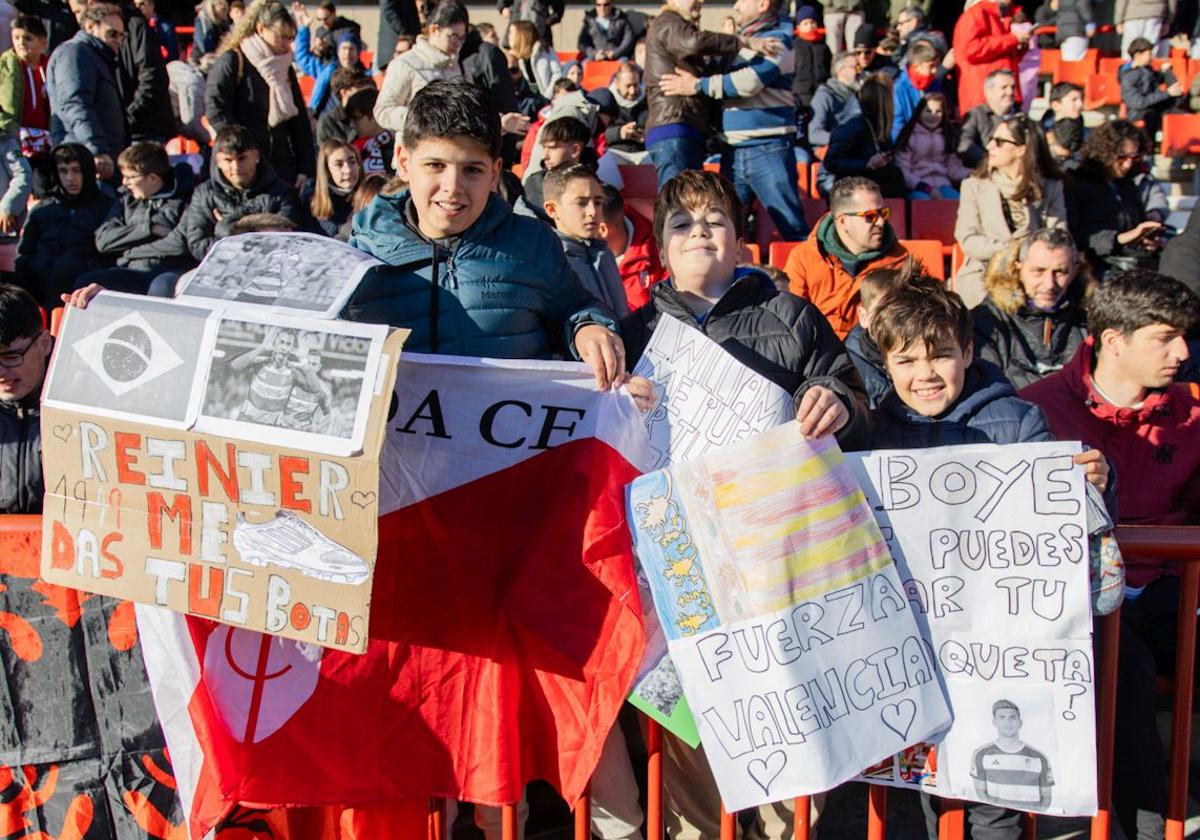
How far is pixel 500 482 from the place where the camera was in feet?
9.68

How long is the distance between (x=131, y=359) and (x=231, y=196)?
445 centimetres

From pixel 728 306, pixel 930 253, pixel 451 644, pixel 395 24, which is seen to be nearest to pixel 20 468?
pixel 451 644

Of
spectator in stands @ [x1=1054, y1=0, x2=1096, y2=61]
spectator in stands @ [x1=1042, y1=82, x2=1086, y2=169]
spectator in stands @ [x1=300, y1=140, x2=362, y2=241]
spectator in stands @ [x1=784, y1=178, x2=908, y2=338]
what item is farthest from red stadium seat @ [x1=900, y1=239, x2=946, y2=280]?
spectator in stands @ [x1=1054, y1=0, x2=1096, y2=61]

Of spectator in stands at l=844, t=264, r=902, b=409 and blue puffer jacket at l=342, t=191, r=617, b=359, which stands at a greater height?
blue puffer jacket at l=342, t=191, r=617, b=359

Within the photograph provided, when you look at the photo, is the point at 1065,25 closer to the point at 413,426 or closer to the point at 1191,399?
the point at 1191,399

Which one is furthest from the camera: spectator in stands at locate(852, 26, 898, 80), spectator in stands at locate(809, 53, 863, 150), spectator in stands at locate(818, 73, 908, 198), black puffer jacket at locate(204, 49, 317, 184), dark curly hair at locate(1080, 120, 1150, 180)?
spectator in stands at locate(852, 26, 898, 80)

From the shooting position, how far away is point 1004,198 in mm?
7281

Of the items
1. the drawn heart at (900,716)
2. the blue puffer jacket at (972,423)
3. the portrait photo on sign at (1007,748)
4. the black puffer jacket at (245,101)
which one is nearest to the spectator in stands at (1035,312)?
the blue puffer jacket at (972,423)

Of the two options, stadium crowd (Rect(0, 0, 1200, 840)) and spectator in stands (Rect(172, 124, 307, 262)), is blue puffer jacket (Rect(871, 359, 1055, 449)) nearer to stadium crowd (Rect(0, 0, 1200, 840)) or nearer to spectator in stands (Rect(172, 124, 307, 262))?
stadium crowd (Rect(0, 0, 1200, 840))

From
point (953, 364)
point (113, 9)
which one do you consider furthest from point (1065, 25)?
point (953, 364)

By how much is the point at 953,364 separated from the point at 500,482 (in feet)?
4.23

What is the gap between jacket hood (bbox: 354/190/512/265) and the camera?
299cm

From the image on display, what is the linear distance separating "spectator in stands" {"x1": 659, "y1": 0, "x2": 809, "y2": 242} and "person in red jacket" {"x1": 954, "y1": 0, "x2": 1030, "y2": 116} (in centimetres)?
416

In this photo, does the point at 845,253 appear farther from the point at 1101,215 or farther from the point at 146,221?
the point at 146,221
